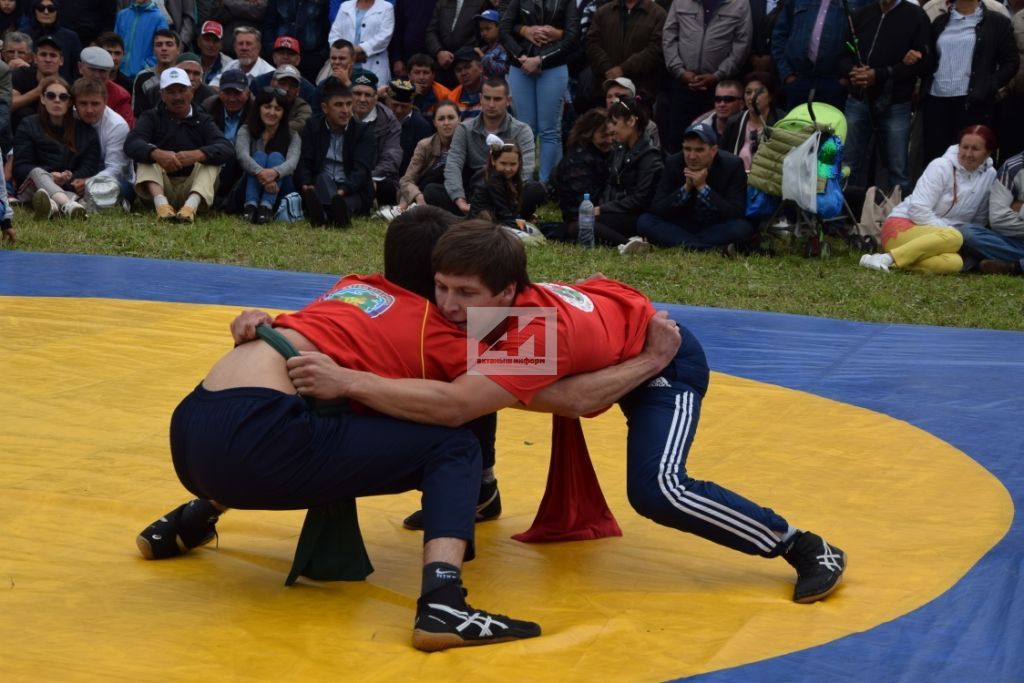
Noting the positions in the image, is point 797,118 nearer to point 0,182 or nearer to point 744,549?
point 0,182

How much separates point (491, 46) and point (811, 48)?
252cm

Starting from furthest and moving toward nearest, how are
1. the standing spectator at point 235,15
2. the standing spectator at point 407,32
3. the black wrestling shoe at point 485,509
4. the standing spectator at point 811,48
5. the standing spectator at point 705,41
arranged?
the standing spectator at point 235,15, the standing spectator at point 407,32, the standing spectator at point 705,41, the standing spectator at point 811,48, the black wrestling shoe at point 485,509

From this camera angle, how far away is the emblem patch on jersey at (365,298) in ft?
10.4

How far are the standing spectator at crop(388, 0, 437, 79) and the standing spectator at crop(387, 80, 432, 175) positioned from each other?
2.14 ft

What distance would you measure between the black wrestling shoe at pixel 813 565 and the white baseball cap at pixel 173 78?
7.27 m

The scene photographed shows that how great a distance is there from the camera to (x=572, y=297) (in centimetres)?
333

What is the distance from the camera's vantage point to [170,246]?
8352 millimetres

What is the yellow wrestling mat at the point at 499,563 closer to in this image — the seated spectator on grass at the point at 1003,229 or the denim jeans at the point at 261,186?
the seated spectator on grass at the point at 1003,229

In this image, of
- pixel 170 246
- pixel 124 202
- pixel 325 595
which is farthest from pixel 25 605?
pixel 124 202

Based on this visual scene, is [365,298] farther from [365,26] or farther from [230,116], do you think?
[365,26]

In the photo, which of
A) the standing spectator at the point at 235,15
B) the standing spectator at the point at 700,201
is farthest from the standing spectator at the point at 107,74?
the standing spectator at the point at 700,201

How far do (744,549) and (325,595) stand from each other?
3.13ft

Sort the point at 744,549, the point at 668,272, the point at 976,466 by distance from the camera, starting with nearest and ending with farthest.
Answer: the point at 744,549 < the point at 976,466 < the point at 668,272

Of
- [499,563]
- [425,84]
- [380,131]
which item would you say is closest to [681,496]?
[499,563]
